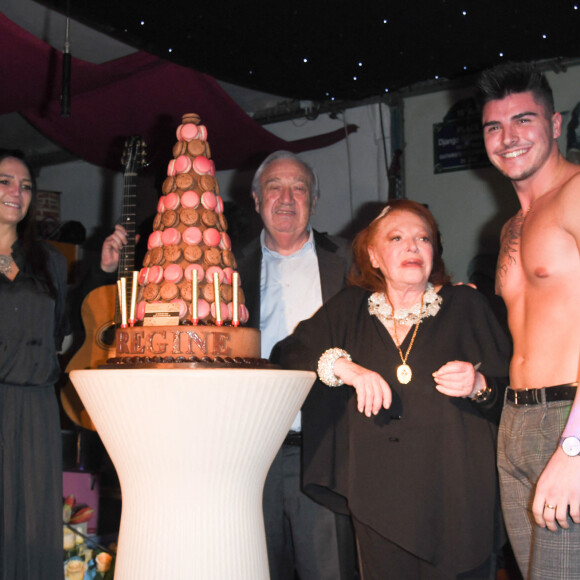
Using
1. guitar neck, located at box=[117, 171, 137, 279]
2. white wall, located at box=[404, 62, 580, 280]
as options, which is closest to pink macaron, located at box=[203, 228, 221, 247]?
guitar neck, located at box=[117, 171, 137, 279]

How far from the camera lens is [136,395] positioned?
58.7 inches

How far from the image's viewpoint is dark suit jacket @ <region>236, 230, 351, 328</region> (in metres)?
2.53

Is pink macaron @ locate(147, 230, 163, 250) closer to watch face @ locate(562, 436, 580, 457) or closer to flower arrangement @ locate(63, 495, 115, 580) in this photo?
watch face @ locate(562, 436, 580, 457)

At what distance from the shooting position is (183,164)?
1820mm

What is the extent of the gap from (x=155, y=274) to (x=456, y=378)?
31.1 inches

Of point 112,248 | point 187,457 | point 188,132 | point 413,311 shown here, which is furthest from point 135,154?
point 187,457

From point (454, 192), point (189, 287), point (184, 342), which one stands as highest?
point (454, 192)

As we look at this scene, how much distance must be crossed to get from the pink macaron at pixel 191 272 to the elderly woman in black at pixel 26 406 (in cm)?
98

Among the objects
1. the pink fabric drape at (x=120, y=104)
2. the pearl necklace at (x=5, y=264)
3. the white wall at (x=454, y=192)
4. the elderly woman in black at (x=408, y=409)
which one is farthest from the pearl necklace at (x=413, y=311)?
the white wall at (x=454, y=192)

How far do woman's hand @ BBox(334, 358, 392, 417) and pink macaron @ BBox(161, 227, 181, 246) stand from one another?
1.90 feet

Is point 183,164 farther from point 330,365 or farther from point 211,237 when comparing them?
point 330,365

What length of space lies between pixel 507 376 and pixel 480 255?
283 centimetres

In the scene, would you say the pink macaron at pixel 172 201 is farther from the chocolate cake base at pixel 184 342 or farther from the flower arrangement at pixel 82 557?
the flower arrangement at pixel 82 557

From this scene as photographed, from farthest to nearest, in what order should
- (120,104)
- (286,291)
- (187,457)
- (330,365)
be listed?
(120,104)
(286,291)
(330,365)
(187,457)
